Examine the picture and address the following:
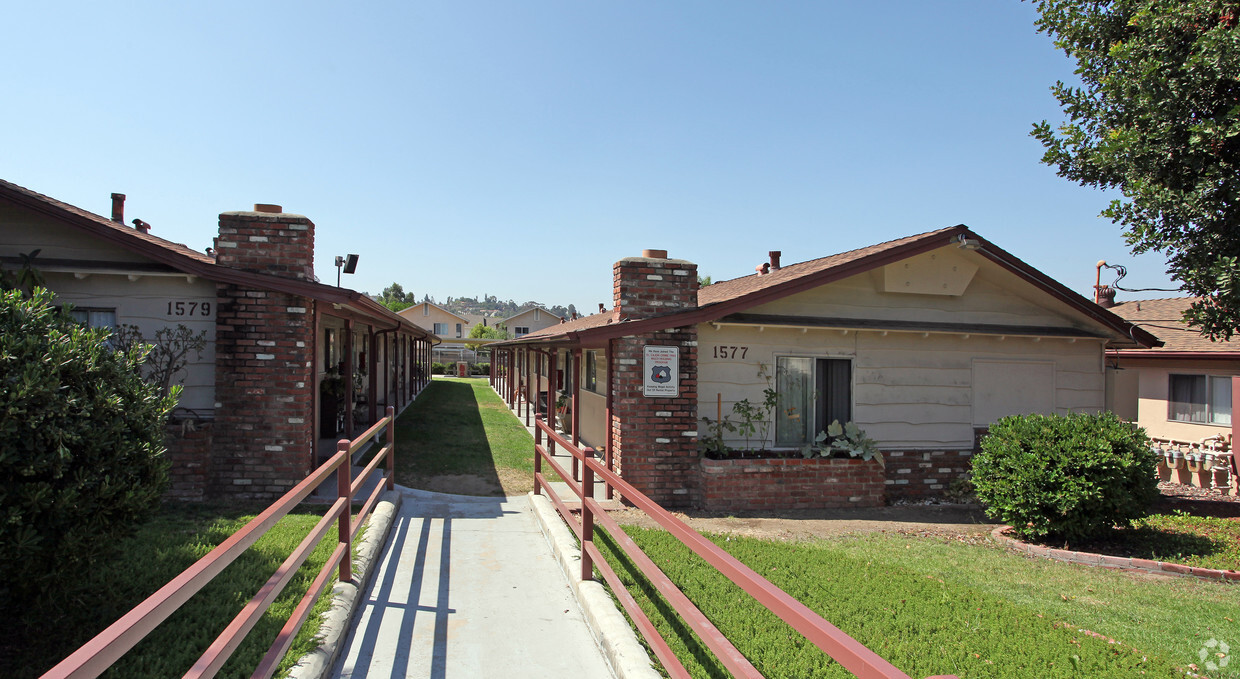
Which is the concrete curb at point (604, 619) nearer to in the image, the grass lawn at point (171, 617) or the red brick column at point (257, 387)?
the grass lawn at point (171, 617)

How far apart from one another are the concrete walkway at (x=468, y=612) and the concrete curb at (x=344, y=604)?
0.29ft

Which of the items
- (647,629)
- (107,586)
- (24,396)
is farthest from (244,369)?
(647,629)

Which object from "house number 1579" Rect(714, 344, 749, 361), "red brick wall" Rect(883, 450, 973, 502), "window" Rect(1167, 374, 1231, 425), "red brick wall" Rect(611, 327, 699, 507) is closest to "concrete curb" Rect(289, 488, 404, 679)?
"red brick wall" Rect(611, 327, 699, 507)

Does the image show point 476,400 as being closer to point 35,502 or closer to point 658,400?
point 658,400

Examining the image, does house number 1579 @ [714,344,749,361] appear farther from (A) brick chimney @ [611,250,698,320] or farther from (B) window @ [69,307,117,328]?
(B) window @ [69,307,117,328]

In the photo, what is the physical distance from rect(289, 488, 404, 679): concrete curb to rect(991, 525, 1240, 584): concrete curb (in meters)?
6.67

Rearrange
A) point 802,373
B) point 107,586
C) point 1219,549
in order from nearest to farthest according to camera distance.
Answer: point 107,586 < point 1219,549 < point 802,373

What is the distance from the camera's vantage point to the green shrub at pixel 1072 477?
721 cm

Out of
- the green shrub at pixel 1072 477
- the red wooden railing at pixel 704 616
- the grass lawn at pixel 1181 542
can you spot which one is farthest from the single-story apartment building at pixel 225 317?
the grass lawn at pixel 1181 542

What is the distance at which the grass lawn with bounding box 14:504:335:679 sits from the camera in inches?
143

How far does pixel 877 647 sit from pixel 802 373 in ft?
19.1

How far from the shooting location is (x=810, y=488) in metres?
8.90

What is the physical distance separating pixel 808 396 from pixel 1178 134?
5.02 metres

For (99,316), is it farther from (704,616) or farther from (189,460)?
(704,616)
